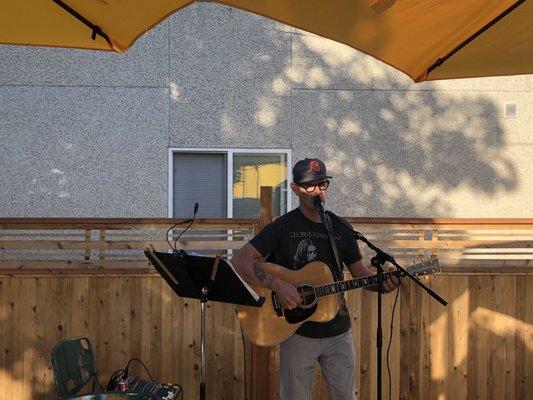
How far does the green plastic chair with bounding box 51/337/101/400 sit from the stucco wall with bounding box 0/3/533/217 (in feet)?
8.24

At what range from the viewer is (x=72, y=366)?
4301 mm

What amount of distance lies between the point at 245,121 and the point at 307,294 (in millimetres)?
3344

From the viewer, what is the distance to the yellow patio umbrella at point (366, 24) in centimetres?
311

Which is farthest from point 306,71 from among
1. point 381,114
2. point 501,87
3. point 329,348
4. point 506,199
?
point 329,348

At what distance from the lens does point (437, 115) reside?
23.5 feet

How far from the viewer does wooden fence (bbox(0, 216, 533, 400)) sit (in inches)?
201

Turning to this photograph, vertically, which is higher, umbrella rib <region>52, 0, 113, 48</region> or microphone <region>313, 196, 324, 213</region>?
umbrella rib <region>52, 0, 113, 48</region>

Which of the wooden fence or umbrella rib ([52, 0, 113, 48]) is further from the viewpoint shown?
the wooden fence

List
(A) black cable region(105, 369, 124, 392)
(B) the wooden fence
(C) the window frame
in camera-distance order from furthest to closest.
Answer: (C) the window frame, (B) the wooden fence, (A) black cable region(105, 369, 124, 392)

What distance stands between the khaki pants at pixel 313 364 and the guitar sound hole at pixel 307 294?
0.21 meters

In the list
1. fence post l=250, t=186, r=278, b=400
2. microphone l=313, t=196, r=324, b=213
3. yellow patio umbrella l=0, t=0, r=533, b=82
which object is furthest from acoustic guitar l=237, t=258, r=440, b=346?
yellow patio umbrella l=0, t=0, r=533, b=82

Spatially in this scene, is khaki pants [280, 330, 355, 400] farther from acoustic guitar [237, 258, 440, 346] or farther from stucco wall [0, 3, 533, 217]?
stucco wall [0, 3, 533, 217]

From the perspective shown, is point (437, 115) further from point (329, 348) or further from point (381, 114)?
point (329, 348)

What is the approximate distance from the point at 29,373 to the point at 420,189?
14.4ft
